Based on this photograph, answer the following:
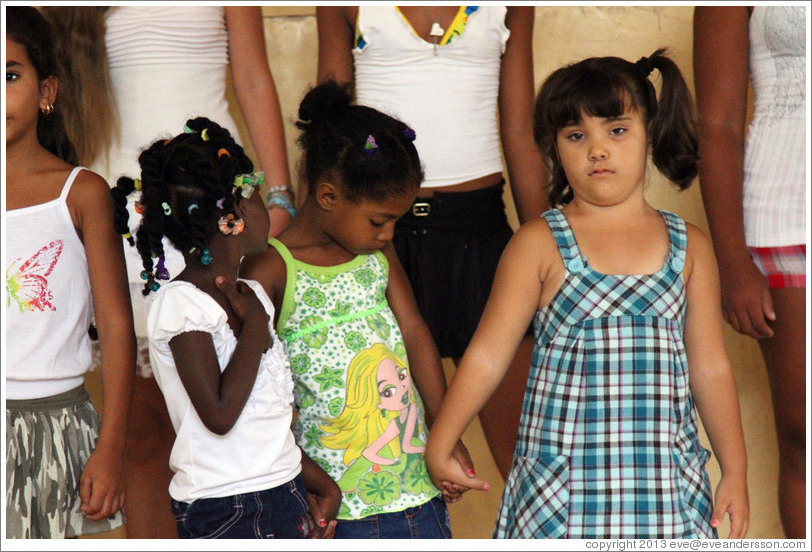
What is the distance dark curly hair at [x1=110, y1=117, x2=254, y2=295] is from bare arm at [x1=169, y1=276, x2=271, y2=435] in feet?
0.71

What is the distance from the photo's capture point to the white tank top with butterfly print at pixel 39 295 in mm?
2162

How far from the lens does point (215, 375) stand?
1968 mm

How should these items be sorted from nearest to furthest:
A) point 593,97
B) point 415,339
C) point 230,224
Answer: point 230,224, point 593,97, point 415,339

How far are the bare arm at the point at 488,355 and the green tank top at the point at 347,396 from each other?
0.33 ft

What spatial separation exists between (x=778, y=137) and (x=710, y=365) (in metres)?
0.75

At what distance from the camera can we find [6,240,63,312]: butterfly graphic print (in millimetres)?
2172

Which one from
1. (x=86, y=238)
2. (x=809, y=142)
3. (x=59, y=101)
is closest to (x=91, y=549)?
(x=86, y=238)

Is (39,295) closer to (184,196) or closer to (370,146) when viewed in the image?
(184,196)

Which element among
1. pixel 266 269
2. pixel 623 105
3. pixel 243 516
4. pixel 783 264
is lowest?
pixel 243 516

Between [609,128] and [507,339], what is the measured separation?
1.76 ft

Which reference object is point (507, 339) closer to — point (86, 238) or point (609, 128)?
point (609, 128)

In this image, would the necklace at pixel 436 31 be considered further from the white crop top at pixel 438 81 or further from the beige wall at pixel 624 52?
the beige wall at pixel 624 52

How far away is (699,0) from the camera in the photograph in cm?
265

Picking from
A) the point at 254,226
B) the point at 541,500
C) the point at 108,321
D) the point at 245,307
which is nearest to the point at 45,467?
the point at 108,321
